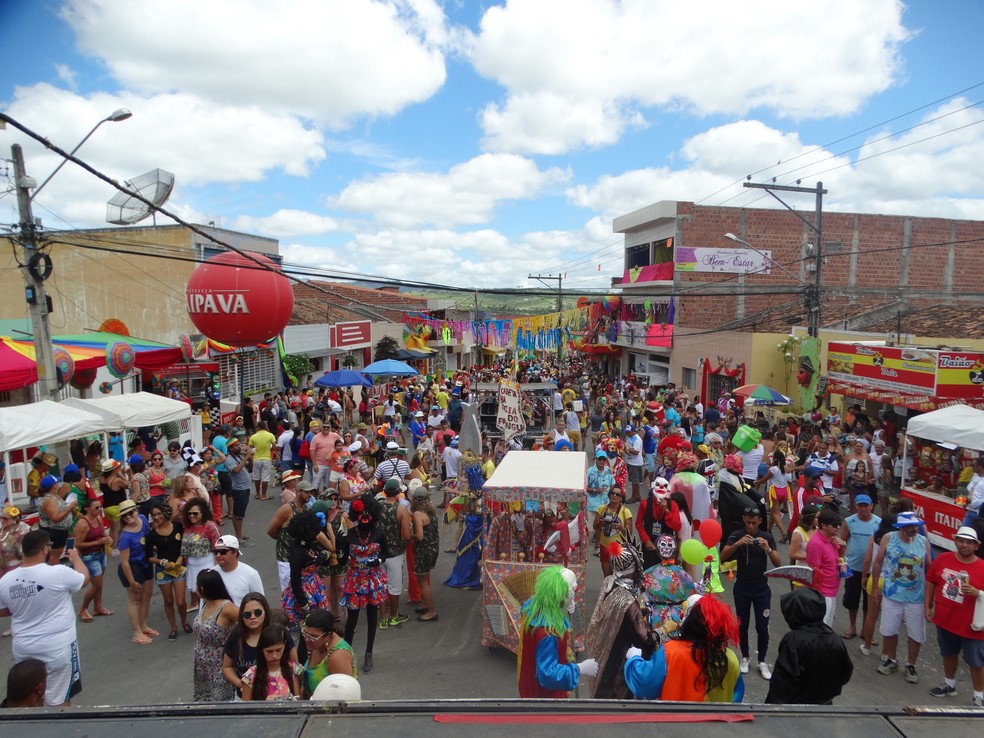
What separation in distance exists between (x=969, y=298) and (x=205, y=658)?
3898 cm

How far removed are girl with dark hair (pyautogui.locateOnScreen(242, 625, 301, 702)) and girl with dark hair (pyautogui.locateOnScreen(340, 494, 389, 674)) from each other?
2078mm

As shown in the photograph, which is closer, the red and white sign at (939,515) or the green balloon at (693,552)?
the green balloon at (693,552)

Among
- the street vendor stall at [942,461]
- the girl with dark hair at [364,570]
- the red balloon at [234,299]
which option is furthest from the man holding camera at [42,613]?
the street vendor stall at [942,461]

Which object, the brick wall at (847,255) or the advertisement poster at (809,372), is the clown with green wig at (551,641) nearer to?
the advertisement poster at (809,372)

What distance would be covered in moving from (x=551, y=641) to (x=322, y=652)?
143 centimetres

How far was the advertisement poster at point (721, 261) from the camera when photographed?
2873 cm

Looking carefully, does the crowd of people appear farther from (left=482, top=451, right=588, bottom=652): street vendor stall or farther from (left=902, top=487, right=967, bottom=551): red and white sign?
(left=902, top=487, right=967, bottom=551): red and white sign

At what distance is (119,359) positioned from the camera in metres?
13.0

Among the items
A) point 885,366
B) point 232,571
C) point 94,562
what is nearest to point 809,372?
point 885,366

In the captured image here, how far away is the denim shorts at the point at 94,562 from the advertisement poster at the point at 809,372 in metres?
17.4

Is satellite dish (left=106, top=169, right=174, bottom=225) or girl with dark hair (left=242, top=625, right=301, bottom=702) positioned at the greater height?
satellite dish (left=106, top=169, right=174, bottom=225)

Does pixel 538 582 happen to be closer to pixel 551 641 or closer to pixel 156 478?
pixel 551 641

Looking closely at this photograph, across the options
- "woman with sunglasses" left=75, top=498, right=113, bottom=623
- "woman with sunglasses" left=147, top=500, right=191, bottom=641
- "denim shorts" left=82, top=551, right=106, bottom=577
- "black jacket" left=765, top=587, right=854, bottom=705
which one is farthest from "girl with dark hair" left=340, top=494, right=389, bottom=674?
"black jacket" left=765, top=587, right=854, bottom=705

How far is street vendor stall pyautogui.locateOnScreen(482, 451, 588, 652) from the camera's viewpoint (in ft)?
19.3
